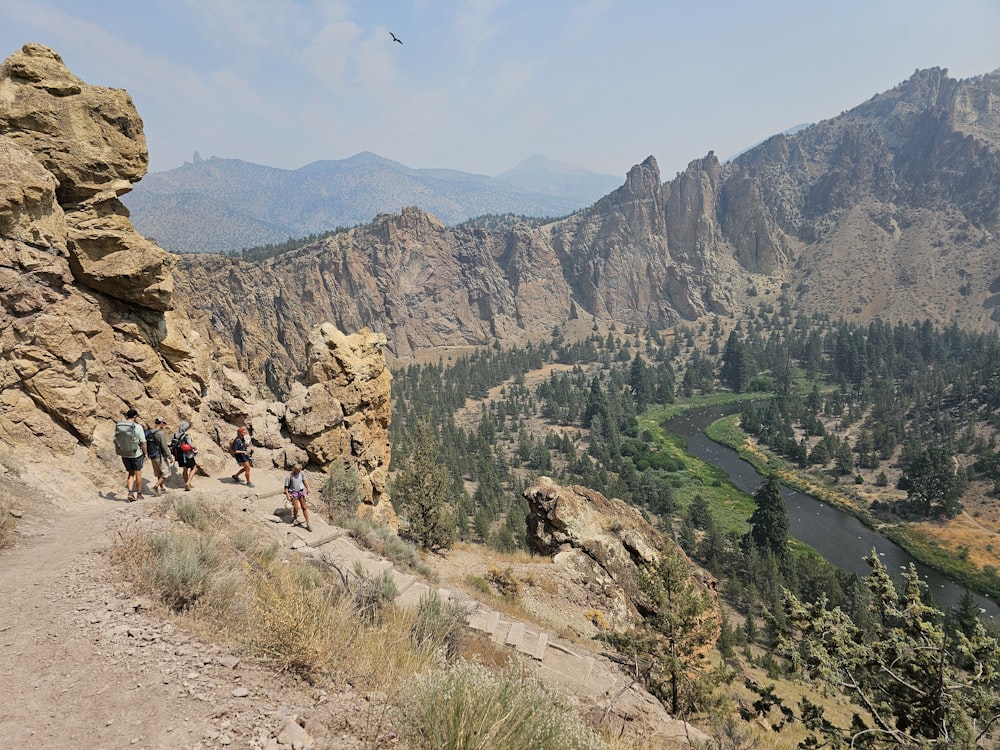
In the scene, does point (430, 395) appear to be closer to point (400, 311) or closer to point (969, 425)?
point (400, 311)

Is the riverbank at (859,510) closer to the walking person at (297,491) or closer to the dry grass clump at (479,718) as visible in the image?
the walking person at (297,491)

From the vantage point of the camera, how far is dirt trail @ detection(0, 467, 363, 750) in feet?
13.6

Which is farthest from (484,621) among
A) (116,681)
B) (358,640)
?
(116,681)

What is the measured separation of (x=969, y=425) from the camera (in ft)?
267

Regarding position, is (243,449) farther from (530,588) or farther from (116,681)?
(116,681)

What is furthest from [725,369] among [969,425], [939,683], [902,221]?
[939,683]

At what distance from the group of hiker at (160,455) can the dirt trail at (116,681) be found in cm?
425

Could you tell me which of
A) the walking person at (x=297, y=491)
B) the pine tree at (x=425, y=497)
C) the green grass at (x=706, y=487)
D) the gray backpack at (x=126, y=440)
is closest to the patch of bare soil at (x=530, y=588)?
the pine tree at (x=425, y=497)

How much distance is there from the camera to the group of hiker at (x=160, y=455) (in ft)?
34.9

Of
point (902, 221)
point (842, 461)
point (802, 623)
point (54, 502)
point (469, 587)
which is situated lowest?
point (842, 461)

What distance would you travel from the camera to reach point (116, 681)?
4.71m

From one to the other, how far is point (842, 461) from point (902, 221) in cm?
16953

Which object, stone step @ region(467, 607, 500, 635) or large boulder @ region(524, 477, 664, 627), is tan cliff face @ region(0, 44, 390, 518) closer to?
large boulder @ region(524, 477, 664, 627)

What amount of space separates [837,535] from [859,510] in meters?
7.36
